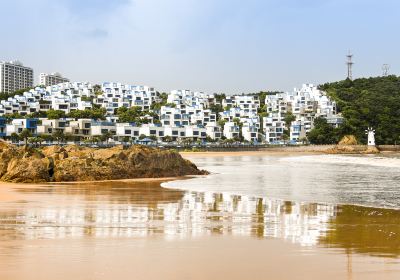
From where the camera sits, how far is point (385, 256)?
738 centimetres

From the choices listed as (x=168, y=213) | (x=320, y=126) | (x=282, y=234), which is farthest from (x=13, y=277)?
(x=320, y=126)

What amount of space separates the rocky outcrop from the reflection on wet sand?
5.32 m

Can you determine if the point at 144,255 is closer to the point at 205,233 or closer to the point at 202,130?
the point at 205,233

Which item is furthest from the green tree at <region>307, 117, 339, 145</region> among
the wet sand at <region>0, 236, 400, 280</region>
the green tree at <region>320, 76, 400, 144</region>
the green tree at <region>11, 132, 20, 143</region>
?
the wet sand at <region>0, 236, 400, 280</region>

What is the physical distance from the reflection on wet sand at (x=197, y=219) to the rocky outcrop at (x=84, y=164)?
532cm

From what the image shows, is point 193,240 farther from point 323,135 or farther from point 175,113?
point 175,113

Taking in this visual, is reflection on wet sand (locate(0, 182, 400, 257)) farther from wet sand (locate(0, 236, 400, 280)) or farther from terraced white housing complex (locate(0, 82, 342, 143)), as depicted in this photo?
terraced white housing complex (locate(0, 82, 342, 143))

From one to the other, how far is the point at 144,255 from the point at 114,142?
341 feet

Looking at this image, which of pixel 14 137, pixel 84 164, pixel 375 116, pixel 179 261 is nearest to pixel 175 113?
pixel 14 137

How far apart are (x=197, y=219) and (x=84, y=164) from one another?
504 inches

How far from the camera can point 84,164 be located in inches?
904

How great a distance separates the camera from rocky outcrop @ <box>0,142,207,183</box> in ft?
70.3

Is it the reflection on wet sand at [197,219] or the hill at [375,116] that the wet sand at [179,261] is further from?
the hill at [375,116]

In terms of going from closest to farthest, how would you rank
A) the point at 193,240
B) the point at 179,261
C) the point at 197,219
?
the point at 179,261
the point at 193,240
the point at 197,219
